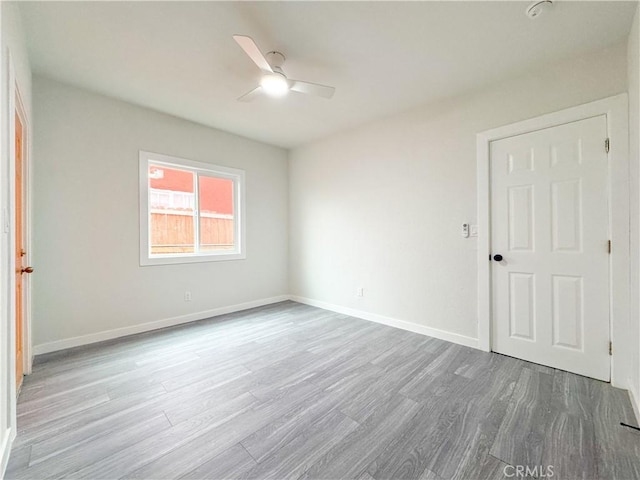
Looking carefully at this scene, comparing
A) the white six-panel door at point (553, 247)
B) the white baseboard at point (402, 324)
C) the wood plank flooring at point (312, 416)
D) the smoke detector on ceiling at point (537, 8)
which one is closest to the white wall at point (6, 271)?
the wood plank flooring at point (312, 416)

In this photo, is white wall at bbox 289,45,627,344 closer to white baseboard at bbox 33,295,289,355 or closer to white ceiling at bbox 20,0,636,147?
white ceiling at bbox 20,0,636,147

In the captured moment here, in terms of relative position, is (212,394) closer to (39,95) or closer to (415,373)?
(415,373)

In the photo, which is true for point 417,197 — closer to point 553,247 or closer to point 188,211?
point 553,247

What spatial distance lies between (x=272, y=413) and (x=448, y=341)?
207 centimetres

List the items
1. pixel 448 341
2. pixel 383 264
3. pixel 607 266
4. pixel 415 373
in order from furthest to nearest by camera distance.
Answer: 1. pixel 383 264
2. pixel 448 341
3. pixel 415 373
4. pixel 607 266

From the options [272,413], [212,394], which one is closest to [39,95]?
[212,394]

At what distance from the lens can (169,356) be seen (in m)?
2.57

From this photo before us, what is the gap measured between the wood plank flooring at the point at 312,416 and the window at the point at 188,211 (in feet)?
4.32

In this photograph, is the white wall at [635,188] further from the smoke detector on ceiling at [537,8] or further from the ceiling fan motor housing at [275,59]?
the ceiling fan motor housing at [275,59]

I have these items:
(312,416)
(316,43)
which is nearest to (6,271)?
(312,416)

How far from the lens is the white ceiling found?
1.79 metres

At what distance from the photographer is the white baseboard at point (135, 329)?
2650 millimetres

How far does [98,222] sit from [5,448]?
2.19 m

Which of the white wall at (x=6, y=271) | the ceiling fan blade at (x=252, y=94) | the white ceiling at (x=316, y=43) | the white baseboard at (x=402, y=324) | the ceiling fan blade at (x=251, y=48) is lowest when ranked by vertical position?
the white baseboard at (x=402, y=324)
